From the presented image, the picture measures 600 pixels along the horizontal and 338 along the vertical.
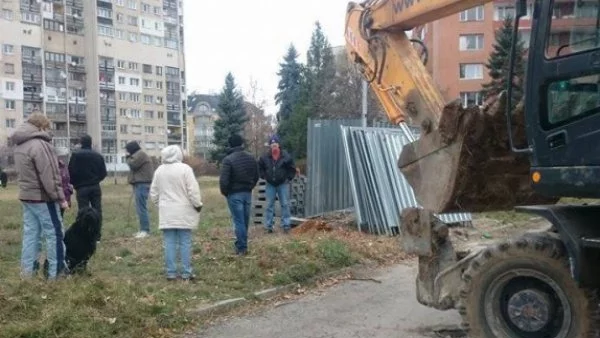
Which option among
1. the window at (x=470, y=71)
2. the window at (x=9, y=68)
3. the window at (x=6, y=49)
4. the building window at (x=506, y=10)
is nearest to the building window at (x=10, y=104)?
the window at (x=9, y=68)

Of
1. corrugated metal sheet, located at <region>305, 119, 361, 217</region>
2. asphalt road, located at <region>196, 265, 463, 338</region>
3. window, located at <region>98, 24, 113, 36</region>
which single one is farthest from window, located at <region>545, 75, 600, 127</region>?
window, located at <region>98, 24, 113, 36</region>

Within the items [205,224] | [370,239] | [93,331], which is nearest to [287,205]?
[370,239]

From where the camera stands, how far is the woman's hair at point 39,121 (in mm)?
7914

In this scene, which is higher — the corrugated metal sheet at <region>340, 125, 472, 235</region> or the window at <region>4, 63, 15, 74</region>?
the window at <region>4, 63, 15, 74</region>

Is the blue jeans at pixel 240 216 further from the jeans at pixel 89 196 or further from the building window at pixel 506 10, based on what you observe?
the building window at pixel 506 10

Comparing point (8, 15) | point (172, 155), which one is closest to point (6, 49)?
point (8, 15)

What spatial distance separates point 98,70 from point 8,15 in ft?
40.0

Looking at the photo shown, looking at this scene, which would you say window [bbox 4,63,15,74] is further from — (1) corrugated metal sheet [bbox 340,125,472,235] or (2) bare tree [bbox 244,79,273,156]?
(1) corrugated metal sheet [bbox 340,125,472,235]

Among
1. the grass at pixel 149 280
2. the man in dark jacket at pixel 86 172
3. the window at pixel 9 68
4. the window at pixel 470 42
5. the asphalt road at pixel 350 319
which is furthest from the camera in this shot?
the window at pixel 9 68

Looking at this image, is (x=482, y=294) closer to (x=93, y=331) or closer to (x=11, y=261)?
(x=93, y=331)

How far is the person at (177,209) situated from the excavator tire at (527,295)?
401cm

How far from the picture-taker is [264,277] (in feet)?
29.0

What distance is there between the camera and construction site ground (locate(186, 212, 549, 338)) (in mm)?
6855

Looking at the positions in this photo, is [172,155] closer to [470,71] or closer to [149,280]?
[149,280]
